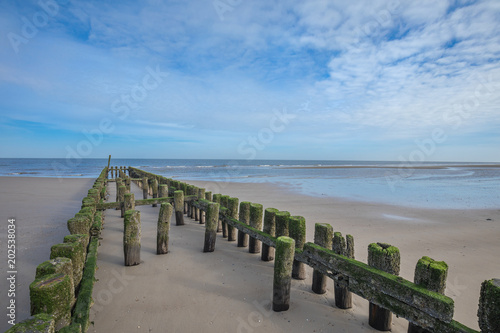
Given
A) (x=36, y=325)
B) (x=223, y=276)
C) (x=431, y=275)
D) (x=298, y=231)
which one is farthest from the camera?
(x=223, y=276)

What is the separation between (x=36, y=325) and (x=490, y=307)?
12.8 ft

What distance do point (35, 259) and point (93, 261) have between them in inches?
121

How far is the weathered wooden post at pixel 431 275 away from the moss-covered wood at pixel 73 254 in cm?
408

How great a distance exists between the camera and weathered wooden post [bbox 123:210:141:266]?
512 centimetres

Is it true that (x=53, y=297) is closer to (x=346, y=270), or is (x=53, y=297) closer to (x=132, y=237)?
(x=132, y=237)

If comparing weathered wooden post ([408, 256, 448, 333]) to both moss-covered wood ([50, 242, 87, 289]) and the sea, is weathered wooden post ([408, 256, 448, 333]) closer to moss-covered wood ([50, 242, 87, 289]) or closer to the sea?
moss-covered wood ([50, 242, 87, 289])

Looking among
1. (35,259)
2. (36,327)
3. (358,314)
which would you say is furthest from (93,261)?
(358,314)

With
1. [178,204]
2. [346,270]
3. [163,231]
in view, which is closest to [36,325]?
[346,270]

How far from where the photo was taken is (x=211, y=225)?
20.1 feet

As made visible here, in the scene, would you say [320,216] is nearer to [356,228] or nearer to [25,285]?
[356,228]

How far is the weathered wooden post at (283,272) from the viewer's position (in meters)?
3.72

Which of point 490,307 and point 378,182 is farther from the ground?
point 490,307

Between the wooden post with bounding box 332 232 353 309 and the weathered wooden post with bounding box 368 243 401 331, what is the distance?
0.48 m

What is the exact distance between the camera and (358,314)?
3.85m
